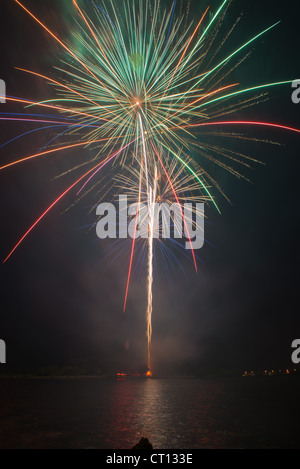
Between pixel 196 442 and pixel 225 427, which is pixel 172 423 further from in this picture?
pixel 196 442

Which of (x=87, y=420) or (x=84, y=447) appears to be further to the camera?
(x=87, y=420)
